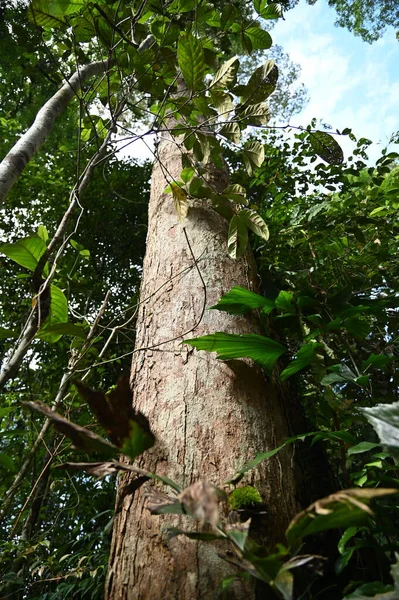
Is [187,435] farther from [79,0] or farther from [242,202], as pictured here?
[79,0]

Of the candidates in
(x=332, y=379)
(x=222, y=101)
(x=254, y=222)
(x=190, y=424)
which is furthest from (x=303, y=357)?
(x=222, y=101)

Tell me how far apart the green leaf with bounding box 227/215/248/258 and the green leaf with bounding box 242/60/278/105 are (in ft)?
1.17

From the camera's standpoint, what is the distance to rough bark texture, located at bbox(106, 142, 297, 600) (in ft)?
2.11

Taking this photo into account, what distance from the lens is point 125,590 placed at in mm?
660

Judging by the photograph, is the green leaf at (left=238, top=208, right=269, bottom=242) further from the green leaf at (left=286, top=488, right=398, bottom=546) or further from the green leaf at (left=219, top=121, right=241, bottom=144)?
the green leaf at (left=286, top=488, right=398, bottom=546)

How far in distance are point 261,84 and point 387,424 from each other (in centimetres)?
101

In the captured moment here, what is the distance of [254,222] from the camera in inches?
49.2

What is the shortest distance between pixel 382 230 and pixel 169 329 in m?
1.29

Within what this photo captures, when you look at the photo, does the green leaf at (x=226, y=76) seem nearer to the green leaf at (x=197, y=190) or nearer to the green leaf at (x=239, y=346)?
the green leaf at (x=197, y=190)

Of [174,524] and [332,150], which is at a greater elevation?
[332,150]

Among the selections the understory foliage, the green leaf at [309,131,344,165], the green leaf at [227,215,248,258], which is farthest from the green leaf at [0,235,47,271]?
the green leaf at [309,131,344,165]

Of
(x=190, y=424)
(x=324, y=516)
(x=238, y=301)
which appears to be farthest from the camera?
(x=238, y=301)

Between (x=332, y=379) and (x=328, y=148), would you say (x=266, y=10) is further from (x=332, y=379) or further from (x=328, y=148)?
(x=332, y=379)

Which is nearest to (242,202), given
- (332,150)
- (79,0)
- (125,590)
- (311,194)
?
(332,150)
